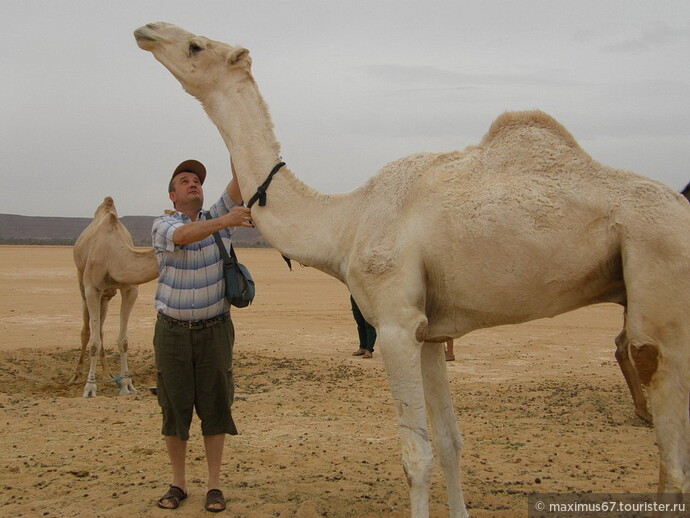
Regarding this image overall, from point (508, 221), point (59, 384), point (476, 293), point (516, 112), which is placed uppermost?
point (516, 112)

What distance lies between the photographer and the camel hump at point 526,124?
4.44 meters

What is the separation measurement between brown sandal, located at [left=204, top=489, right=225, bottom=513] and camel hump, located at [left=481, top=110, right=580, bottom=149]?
10.8ft

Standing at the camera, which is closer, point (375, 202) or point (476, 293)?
point (476, 293)

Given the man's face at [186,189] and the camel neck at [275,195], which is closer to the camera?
the camel neck at [275,195]

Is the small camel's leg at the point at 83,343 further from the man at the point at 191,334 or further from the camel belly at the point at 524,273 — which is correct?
the camel belly at the point at 524,273

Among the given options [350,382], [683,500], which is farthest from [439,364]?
[350,382]

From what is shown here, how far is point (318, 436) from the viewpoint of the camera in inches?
311

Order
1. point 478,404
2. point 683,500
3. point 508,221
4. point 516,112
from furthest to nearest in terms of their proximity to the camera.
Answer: point 478,404, point 516,112, point 508,221, point 683,500

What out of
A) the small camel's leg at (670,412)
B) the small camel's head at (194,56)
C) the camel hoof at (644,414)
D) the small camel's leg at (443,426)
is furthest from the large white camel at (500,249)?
the camel hoof at (644,414)

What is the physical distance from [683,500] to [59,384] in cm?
1030

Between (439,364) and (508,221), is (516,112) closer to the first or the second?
(508,221)

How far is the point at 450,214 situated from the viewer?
4.35 m

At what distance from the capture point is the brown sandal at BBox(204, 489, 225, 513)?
5547 millimetres

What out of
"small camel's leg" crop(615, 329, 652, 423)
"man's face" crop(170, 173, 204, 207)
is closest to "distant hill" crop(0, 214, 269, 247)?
"small camel's leg" crop(615, 329, 652, 423)
